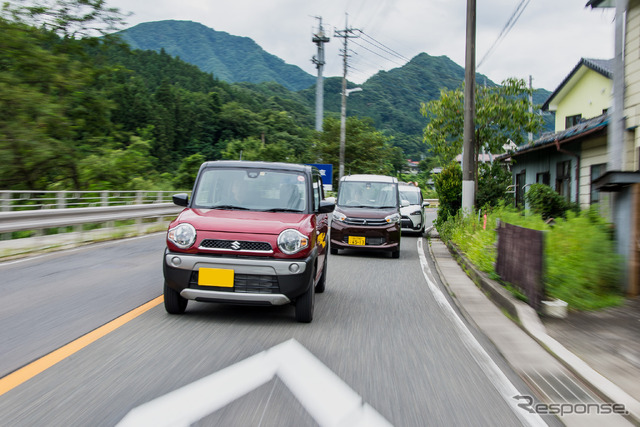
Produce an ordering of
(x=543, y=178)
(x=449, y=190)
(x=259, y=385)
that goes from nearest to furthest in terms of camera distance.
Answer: (x=259, y=385) < (x=449, y=190) < (x=543, y=178)

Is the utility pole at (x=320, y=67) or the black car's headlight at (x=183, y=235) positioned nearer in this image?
the black car's headlight at (x=183, y=235)

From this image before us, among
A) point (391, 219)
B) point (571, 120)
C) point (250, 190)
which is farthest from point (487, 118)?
point (250, 190)

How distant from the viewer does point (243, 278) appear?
18.1 feet

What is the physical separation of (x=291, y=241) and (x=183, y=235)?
3.61 feet

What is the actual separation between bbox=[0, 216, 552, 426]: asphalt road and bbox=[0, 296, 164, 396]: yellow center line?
0.22 feet

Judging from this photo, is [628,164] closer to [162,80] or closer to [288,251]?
[288,251]

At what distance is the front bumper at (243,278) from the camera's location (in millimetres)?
5492

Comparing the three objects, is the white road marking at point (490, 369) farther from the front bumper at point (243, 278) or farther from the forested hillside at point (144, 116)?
the forested hillside at point (144, 116)

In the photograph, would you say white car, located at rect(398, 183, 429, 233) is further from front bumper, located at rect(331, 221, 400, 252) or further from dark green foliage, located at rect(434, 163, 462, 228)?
front bumper, located at rect(331, 221, 400, 252)

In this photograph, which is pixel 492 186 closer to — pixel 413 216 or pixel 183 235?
pixel 413 216

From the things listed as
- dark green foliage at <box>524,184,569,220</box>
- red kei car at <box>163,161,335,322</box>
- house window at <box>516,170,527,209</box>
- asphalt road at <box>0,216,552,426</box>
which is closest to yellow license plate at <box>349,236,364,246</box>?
asphalt road at <box>0,216,552,426</box>

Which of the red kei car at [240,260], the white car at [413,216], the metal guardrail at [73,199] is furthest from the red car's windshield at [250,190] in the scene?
the white car at [413,216]

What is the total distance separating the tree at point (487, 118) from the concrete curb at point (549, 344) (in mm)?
13507

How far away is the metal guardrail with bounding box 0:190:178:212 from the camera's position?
50.4ft
